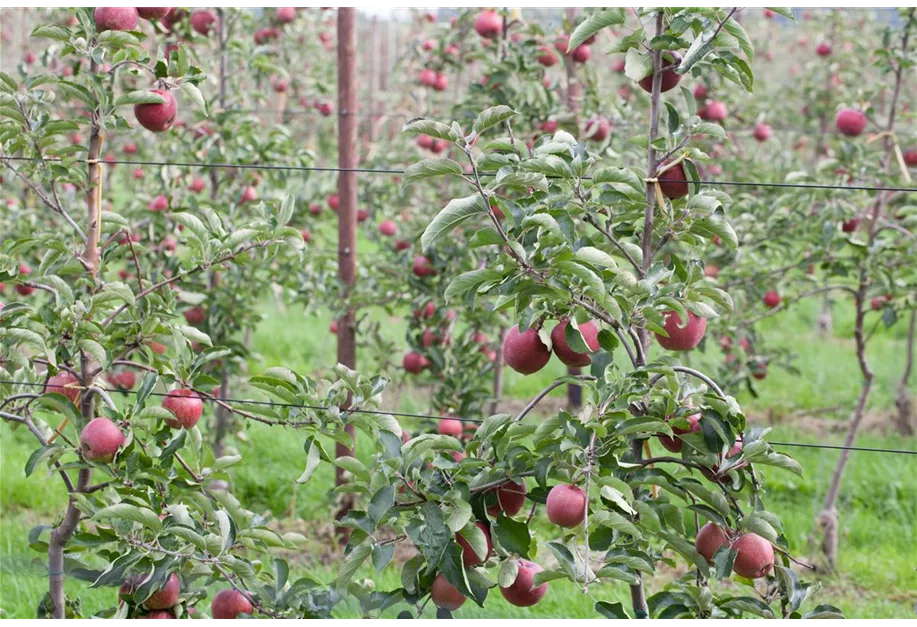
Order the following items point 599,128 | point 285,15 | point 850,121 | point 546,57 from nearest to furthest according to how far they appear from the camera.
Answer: point 599,128 < point 546,57 < point 850,121 < point 285,15

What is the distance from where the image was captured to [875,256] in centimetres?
324

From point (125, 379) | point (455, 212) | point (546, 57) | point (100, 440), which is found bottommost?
point (125, 379)

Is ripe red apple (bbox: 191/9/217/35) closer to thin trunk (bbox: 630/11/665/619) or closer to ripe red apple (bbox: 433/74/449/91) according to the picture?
ripe red apple (bbox: 433/74/449/91)

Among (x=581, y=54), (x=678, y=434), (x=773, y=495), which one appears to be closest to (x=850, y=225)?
(x=581, y=54)

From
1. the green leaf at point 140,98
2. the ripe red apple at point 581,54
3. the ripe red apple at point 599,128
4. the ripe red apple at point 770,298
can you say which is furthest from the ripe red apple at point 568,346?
the ripe red apple at point 770,298

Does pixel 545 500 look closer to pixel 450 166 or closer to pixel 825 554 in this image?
pixel 450 166

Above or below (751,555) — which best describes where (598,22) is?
above

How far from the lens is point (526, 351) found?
166 cm

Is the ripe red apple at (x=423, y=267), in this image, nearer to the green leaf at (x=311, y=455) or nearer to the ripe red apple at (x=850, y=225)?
the ripe red apple at (x=850, y=225)

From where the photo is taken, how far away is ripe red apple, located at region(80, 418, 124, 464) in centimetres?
171

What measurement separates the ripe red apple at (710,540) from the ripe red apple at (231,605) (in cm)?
78

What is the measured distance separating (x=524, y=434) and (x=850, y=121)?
2.76 m

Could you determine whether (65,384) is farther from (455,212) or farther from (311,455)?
(455,212)

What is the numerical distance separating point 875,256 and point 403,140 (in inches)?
107
